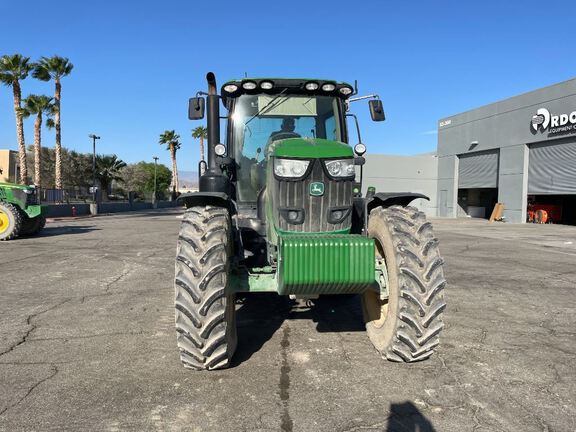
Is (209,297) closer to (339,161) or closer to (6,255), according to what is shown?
(339,161)

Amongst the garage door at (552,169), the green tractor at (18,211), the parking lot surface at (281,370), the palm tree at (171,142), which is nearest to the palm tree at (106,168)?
the palm tree at (171,142)

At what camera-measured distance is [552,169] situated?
2573 centimetres

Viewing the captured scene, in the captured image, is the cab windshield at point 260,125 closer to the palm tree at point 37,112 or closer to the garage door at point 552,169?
the garage door at point 552,169

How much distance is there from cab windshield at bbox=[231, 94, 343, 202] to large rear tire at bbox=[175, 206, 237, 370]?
1.48 metres

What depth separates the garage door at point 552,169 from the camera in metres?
24.5

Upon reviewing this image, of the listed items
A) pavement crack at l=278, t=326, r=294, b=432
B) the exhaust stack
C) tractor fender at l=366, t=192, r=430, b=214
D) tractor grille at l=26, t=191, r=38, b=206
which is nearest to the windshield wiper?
the exhaust stack

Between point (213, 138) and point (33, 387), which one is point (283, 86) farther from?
point (33, 387)

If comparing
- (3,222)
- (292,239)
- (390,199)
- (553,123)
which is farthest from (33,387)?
(553,123)

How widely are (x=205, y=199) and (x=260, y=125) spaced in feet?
4.60

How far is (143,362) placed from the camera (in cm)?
402

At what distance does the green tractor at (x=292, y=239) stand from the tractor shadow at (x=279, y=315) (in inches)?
20.1

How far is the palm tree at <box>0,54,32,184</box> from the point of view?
1059 inches

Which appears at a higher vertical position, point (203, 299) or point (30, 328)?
point (203, 299)

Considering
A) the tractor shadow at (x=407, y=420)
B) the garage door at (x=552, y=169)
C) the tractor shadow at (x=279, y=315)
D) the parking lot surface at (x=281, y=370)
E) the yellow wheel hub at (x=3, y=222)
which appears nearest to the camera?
the tractor shadow at (x=407, y=420)
